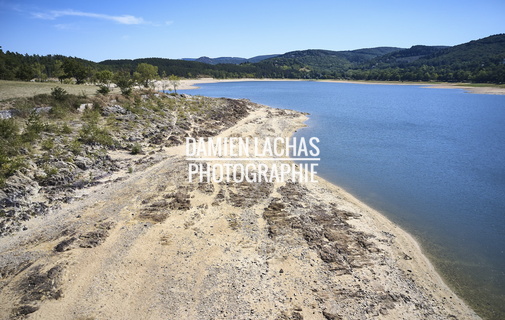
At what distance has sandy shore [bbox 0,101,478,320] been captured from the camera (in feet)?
37.2

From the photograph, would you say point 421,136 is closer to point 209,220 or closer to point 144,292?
point 209,220

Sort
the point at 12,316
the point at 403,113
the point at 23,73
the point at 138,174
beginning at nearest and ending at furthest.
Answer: the point at 12,316 < the point at 138,174 < the point at 23,73 < the point at 403,113

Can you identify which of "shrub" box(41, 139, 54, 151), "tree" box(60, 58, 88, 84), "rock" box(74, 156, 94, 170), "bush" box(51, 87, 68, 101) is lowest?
"rock" box(74, 156, 94, 170)

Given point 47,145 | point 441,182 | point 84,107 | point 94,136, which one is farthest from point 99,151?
point 441,182

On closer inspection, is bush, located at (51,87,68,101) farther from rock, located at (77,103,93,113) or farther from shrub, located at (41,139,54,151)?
shrub, located at (41,139,54,151)

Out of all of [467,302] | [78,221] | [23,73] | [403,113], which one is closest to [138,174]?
[78,221]

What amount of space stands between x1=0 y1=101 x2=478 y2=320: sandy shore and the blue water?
6.46 feet

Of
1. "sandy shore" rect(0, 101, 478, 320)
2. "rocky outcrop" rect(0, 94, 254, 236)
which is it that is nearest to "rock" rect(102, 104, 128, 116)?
"rocky outcrop" rect(0, 94, 254, 236)

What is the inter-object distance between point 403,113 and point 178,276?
69307 millimetres

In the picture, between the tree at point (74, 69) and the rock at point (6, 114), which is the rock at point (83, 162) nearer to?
the rock at point (6, 114)

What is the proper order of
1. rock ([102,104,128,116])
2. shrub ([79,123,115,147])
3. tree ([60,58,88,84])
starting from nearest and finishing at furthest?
shrub ([79,123,115,147])
rock ([102,104,128,116])
tree ([60,58,88,84])

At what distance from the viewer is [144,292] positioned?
11.9 m

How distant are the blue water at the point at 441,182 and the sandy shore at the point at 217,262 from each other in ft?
6.46

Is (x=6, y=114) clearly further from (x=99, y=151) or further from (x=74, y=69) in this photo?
(x=74, y=69)
